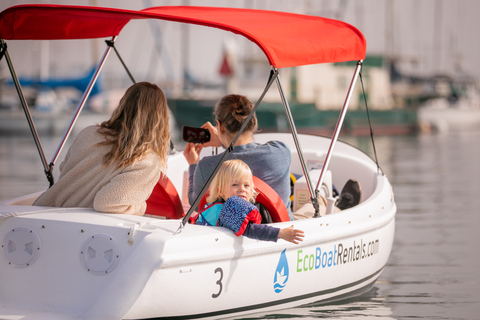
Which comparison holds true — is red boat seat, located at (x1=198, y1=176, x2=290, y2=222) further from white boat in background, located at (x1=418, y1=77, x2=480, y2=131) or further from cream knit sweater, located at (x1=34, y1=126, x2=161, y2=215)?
white boat in background, located at (x1=418, y1=77, x2=480, y2=131)

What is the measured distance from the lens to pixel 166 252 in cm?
409

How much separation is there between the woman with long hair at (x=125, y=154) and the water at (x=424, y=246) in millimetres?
1157

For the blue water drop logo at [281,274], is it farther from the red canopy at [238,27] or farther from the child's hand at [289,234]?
the red canopy at [238,27]

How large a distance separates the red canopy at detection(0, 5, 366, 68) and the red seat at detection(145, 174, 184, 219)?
1.13 metres

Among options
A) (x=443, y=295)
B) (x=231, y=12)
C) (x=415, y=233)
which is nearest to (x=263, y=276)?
(x=231, y=12)

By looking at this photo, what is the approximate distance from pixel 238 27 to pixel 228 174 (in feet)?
2.87

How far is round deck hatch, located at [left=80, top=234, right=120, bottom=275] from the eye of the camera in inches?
165

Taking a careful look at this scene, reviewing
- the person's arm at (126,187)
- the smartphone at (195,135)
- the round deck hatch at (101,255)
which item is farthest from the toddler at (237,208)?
the smartphone at (195,135)

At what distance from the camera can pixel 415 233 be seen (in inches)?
376

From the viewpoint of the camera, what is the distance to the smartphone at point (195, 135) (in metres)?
5.41

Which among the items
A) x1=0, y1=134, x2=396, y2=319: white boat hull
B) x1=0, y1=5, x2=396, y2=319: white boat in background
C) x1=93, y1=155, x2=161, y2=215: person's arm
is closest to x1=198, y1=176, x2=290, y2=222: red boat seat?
x1=0, y1=5, x2=396, y2=319: white boat in background

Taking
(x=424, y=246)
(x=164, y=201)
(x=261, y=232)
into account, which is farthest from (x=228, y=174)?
(x=424, y=246)

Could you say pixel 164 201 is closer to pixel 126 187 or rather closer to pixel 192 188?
pixel 192 188

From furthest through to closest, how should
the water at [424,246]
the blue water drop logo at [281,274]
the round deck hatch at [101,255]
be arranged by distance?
the water at [424,246], the blue water drop logo at [281,274], the round deck hatch at [101,255]
